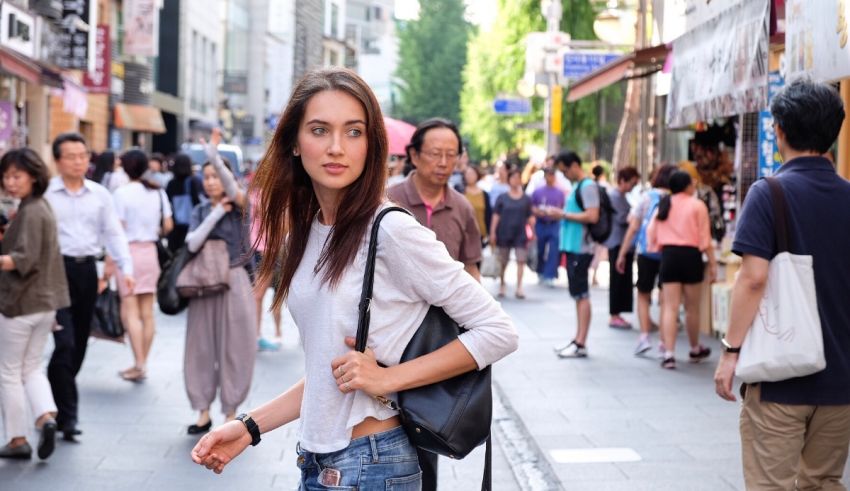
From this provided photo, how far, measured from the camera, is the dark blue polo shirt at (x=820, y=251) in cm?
443

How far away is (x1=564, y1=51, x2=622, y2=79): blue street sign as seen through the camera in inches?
899

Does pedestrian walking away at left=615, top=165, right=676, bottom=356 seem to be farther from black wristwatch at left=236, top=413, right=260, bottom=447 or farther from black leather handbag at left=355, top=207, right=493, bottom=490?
black leather handbag at left=355, top=207, right=493, bottom=490

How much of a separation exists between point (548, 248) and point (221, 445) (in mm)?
16949

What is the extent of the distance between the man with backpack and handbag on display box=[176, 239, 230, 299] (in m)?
4.25

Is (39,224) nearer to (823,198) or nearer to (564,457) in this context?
(564,457)

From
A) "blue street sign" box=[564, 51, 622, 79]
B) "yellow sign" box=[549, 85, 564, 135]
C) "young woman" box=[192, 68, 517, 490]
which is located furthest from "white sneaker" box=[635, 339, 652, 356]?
"yellow sign" box=[549, 85, 564, 135]

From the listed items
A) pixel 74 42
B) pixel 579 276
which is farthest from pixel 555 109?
pixel 579 276

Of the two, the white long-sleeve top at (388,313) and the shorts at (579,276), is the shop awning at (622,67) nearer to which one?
the shorts at (579,276)

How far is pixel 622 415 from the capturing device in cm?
923

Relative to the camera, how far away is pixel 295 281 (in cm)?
317

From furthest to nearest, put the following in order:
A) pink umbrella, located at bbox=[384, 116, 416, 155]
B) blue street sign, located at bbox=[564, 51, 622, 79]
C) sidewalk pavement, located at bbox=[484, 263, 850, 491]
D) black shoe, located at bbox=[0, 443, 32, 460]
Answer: blue street sign, located at bbox=[564, 51, 622, 79] → pink umbrella, located at bbox=[384, 116, 416, 155] → black shoe, located at bbox=[0, 443, 32, 460] → sidewalk pavement, located at bbox=[484, 263, 850, 491]

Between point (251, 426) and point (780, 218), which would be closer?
point (251, 426)

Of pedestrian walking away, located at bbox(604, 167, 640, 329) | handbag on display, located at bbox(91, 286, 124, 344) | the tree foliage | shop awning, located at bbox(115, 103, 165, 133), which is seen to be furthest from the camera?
shop awning, located at bbox(115, 103, 165, 133)

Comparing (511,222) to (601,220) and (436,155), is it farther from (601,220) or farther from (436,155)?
(436,155)
